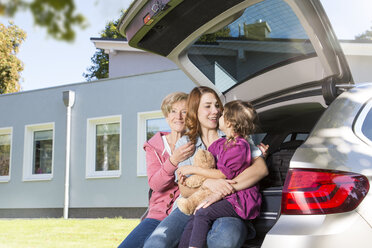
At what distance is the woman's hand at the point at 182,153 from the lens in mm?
2629

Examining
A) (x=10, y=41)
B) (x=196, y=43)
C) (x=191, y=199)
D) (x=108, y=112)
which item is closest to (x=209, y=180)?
(x=191, y=199)

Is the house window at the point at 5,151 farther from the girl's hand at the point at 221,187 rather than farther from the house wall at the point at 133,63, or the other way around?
the girl's hand at the point at 221,187

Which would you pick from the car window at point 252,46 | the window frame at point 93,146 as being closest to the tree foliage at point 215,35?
the car window at point 252,46

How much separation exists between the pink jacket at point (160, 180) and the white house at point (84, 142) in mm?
8617

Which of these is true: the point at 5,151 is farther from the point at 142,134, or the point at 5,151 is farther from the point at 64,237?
the point at 64,237

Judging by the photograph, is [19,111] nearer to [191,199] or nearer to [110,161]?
[110,161]

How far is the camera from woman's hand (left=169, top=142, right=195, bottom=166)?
2.63 meters

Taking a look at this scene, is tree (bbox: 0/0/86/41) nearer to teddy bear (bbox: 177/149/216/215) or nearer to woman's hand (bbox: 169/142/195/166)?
teddy bear (bbox: 177/149/216/215)

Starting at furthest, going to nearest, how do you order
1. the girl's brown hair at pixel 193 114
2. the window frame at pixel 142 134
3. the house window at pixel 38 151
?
the house window at pixel 38 151 < the window frame at pixel 142 134 < the girl's brown hair at pixel 193 114

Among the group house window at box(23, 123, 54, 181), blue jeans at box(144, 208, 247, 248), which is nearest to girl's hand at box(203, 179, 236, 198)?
blue jeans at box(144, 208, 247, 248)

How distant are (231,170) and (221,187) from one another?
127 mm

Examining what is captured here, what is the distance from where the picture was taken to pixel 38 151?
14.8 meters

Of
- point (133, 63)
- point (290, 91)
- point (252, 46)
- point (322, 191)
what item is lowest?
point (322, 191)

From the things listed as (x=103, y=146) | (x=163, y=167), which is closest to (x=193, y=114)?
(x=163, y=167)
